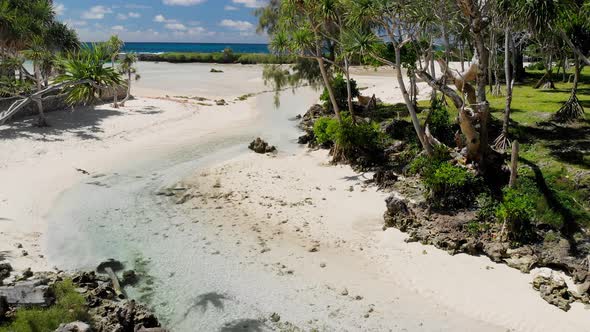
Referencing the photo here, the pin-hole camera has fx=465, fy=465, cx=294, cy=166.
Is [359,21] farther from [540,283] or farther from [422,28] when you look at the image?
[540,283]

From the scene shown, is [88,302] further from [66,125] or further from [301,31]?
[66,125]

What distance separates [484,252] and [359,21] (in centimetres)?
1114

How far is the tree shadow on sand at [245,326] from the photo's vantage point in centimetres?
1224

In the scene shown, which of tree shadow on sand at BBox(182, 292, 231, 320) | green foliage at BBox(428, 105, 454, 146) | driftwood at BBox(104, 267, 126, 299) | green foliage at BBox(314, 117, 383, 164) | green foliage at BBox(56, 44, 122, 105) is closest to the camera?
green foliage at BBox(56, 44, 122, 105)

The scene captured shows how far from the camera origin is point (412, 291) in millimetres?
13859

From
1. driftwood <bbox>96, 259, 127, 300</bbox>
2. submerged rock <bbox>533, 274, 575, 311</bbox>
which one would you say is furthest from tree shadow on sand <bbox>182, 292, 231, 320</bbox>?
submerged rock <bbox>533, 274, 575, 311</bbox>

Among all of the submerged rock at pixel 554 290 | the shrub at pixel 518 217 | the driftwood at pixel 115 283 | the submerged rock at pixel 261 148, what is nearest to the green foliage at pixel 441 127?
the submerged rock at pixel 261 148

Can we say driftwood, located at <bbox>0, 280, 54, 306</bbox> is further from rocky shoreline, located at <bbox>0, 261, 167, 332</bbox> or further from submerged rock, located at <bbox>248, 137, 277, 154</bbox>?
submerged rock, located at <bbox>248, 137, 277, 154</bbox>

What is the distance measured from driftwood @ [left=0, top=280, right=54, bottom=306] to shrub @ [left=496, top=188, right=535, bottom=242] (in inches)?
546

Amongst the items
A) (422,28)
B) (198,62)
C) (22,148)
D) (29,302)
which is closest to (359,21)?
(422,28)

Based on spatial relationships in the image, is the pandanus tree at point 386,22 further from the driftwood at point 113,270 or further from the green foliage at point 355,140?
the driftwood at point 113,270

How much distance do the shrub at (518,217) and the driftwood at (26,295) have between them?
13877 mm

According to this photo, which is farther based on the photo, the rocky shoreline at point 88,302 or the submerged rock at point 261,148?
the submerged rock at point 261,148

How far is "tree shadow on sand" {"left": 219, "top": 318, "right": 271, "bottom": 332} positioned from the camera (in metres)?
12.2
